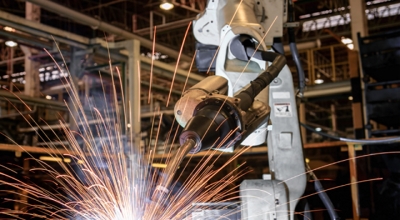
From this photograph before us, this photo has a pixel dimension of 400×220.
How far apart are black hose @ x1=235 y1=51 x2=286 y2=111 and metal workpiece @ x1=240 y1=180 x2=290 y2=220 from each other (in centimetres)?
42

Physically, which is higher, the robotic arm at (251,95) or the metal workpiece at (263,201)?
the robotic arm at (251,95)

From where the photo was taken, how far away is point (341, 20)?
11211 mm

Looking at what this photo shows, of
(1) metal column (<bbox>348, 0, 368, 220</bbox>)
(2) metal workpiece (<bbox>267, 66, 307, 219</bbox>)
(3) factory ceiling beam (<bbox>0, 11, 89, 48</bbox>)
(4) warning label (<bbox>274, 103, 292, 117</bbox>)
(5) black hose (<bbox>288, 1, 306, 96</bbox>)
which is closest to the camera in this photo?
(2) metal workpiece (<bbox>267, 66, 307, 219</bbox>)

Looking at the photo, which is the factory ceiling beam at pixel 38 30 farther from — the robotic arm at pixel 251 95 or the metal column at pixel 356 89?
the robotic arm at pixel 251 95

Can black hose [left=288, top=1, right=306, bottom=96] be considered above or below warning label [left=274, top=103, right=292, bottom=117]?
above

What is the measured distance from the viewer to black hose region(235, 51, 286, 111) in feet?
5.67

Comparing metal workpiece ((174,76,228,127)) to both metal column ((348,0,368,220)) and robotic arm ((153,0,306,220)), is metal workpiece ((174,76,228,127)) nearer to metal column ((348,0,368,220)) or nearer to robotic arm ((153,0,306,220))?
robotic arm ((153,0,306,220))

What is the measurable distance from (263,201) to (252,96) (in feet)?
1.56

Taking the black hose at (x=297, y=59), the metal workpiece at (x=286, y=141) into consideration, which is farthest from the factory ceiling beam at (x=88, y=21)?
the metal workpiece at (x=286, y=141)

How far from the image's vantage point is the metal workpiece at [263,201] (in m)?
1.96

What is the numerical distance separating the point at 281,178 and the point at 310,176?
10.9 inches

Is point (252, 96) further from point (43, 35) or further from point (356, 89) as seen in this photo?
point (43, 35)

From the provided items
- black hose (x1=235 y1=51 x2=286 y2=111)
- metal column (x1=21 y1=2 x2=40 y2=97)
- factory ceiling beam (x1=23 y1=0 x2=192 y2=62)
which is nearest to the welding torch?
black hose (x1=235 y1=51 x2=286 y2=111)

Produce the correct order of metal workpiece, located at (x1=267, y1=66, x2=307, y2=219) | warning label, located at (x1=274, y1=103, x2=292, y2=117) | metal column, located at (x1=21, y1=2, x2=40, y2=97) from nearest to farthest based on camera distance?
metal workpiece, located at (x1=267, y1=66, x2=307, y2=219), warning label, located at (x1=274, y1=103, x2=292, y2=117), metal column, located at (x1=21, y1=2, x2=40, y2=97)
